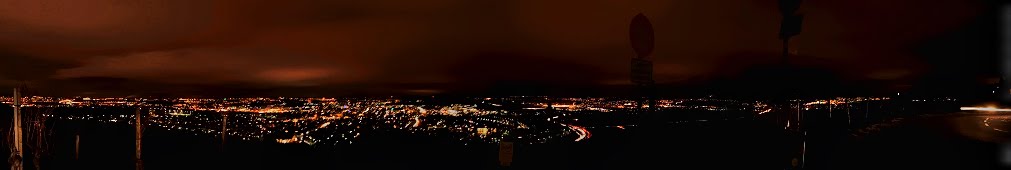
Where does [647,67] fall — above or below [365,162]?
above

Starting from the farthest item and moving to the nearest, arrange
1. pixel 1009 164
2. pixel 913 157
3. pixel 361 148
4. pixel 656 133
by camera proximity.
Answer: pixel 361 148
pixel 656 133
pixel 913 157
pixel 1009 164

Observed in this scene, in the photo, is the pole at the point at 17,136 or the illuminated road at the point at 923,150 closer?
the pole at the point at 17,136

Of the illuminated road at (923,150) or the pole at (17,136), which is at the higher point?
the pole at (17,136)

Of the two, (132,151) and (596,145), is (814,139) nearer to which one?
(596,145)

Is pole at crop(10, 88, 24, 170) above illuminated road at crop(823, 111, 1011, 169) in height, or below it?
above

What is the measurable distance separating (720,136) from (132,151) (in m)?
27.2

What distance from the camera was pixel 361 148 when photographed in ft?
86.7

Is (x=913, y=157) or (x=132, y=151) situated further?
(x=132, y=151)

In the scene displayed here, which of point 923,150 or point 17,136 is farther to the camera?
point 923,150

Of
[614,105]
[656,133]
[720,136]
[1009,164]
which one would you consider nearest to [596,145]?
[656,133]

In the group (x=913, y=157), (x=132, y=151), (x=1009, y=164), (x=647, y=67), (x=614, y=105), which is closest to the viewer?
(x=647, y=67)

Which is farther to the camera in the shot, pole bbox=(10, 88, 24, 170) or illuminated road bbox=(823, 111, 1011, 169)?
illuminated road bbox=(823, 111, 1011, 169)

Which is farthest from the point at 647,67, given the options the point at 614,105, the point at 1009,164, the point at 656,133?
the point at 614,105

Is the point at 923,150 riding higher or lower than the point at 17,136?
lower
